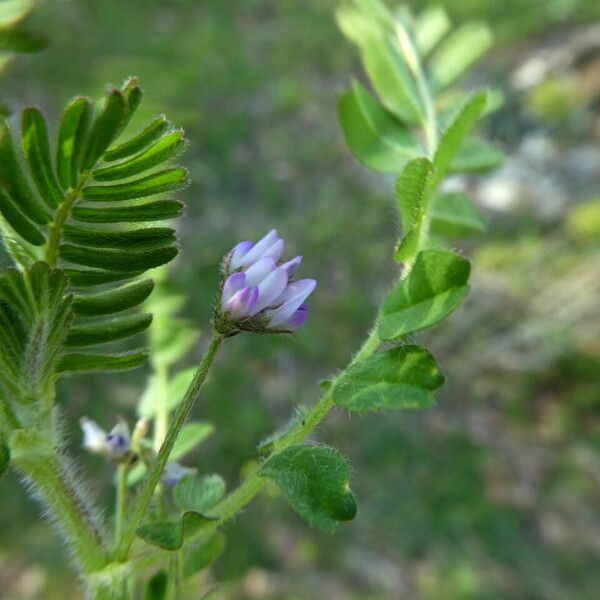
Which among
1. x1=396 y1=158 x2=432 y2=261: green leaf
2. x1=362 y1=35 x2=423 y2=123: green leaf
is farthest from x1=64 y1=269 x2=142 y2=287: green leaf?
x1=362 y1=35 x2=423 y2=123: green leaf

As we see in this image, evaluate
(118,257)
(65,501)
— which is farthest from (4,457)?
(118,257)

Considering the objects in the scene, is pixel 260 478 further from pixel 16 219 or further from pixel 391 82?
pixel 391 82

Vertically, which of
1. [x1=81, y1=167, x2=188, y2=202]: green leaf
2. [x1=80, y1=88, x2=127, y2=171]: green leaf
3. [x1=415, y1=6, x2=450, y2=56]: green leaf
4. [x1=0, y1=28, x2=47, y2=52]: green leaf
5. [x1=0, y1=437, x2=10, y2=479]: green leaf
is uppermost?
[x1=0, y1=28, x2=47, y2=52]: green leaf

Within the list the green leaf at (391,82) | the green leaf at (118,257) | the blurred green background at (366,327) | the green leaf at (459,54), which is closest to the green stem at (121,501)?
the green leaf at (118,257)

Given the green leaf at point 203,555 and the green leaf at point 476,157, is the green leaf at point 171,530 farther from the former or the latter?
the green leaf at point 476,157

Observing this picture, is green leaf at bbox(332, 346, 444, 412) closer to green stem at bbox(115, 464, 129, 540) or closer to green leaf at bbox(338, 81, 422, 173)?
green stem at bbox(115, 464, 129, 540)

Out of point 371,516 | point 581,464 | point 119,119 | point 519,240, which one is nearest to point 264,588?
point 371,516
